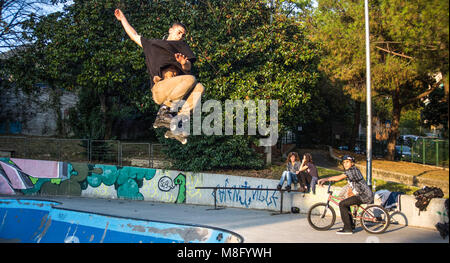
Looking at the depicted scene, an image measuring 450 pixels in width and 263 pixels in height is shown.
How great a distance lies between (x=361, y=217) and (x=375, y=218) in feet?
1.03

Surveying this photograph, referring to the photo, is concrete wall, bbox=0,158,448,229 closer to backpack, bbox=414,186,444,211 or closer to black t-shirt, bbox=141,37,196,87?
backpack, bbox=414,186,444,211

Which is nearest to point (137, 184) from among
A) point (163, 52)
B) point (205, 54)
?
point (205, 54)

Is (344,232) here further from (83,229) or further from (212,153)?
(212,153)

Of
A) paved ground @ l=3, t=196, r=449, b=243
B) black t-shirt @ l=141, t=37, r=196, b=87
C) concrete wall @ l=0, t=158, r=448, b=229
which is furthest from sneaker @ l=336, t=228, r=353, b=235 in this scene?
black t-shirt @ l=141, t=37, r=196, b=87

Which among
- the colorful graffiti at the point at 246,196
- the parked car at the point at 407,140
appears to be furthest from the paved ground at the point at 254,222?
the parked car at the point at 407,140

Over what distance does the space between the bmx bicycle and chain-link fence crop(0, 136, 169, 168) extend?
9.00 m

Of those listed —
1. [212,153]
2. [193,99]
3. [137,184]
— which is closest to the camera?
[193,99]

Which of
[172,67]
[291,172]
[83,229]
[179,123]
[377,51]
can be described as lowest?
[83,229]

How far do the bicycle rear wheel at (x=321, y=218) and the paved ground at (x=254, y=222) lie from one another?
0.18 meters

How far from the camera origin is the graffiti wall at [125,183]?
14.7 m

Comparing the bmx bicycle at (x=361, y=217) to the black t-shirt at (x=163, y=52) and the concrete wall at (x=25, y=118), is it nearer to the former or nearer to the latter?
the black t-shirt at (x=163, y=52)

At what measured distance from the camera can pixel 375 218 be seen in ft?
30.6

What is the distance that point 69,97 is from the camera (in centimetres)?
3144
